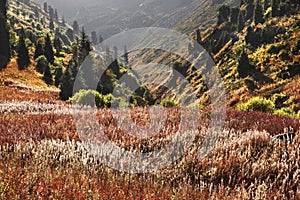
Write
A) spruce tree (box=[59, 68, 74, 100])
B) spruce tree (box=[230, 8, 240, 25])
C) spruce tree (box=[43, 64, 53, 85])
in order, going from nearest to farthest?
spruce tree (box=[59, 68, 74, 100]) < spruce tree (box=[43, 64, 53, 85]) < spruce tree (box=[230, 8, 240, 25])

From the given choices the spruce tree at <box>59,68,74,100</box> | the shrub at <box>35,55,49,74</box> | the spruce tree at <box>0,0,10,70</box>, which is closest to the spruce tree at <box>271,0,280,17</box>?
the shrub at <box>35,55,49,74</box>

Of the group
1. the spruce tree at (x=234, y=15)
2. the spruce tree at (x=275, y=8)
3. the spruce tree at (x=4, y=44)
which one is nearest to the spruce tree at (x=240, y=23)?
the spruce tree at (x=234, y=15)

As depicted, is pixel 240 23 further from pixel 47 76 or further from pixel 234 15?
pixel 47 76

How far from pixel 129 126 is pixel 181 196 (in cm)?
412

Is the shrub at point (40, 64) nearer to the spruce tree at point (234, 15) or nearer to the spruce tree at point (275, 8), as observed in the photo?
the spruce tree at point (275, 8)

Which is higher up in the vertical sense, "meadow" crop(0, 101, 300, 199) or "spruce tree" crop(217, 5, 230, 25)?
"spruce tree" crop(217, 5, 230, 25)

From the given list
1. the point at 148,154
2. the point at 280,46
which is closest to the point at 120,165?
the point at 148,154

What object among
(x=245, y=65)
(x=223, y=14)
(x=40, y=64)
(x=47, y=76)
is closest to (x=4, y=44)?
(x=40, y=64)

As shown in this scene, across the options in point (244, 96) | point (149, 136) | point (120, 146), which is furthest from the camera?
point (244, 96)

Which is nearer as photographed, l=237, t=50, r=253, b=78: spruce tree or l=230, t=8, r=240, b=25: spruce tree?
l=237, t=50, r=253, b=78: spruce tree

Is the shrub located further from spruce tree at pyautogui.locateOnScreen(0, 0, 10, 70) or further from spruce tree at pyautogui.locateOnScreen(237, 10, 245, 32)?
spruce tree at pyautogui.locateOnScreen(237, 10, 245, 32)

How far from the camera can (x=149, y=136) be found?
19.6ft

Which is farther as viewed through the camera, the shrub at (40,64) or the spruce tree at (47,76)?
the shrub at (40,64)

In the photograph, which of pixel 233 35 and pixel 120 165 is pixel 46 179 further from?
pixel 233 35
